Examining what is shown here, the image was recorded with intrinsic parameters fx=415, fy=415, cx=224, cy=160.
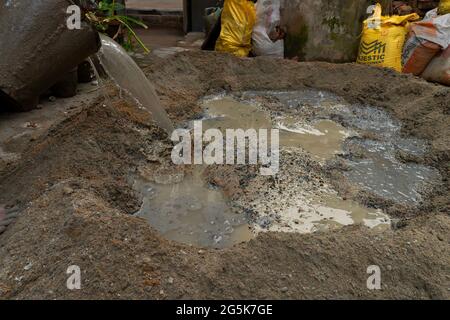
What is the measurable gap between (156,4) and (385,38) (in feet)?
16.9

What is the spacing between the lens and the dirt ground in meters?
1.72

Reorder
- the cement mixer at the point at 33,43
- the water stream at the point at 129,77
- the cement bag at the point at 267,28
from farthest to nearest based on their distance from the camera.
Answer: the cement bag at the point at 267,28 → the water stream at the point at 129,77 → the cement mixer at the point at 33,43

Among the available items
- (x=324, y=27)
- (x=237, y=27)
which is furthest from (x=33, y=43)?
(x=324, y=27)

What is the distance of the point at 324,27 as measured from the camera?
4953 mm

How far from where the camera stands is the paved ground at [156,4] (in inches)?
310

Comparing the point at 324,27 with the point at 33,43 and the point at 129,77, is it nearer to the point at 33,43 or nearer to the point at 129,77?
the point at 129,77

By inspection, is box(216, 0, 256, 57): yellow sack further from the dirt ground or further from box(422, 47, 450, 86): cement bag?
the dirt ground

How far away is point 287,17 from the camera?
201 inches

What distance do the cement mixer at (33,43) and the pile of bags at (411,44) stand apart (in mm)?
3243

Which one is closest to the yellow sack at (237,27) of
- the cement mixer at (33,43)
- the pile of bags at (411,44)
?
the pile of bags at (411,44)

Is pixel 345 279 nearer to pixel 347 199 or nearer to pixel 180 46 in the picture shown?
pixel 347 199

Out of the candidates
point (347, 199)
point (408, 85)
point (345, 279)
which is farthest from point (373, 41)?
point (345, 279)

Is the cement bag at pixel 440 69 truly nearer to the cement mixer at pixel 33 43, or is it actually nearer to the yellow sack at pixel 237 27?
the yellow sack at pixel 237 27

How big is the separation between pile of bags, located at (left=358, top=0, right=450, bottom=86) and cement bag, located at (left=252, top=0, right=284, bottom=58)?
3.28 feet
